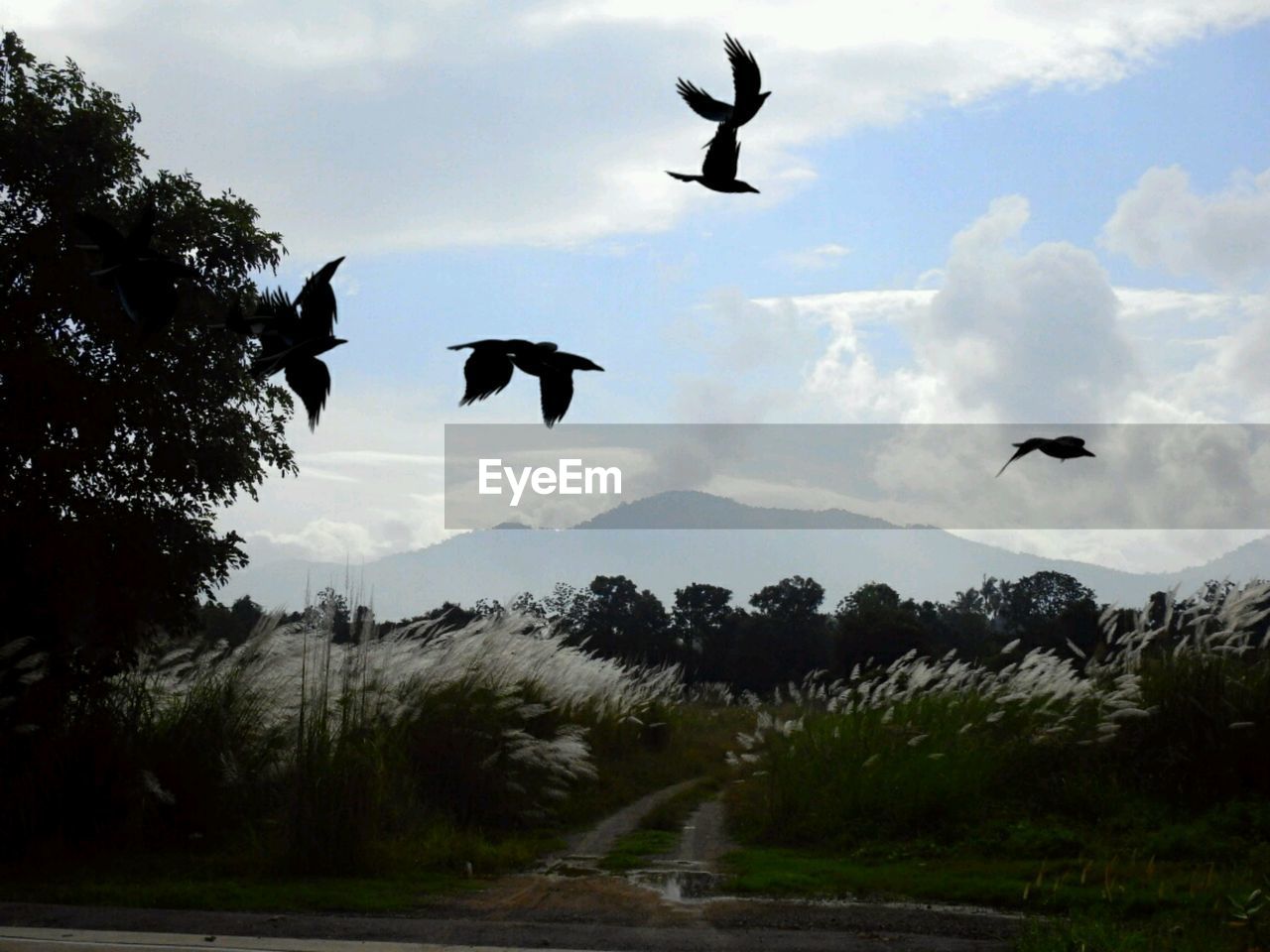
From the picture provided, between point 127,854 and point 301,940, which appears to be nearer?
point 301,940

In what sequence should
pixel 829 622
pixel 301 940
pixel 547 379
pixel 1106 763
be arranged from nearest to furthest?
pixel 547 379 → pixel 301 940 → pixel 1106 763 → pixel 829 622

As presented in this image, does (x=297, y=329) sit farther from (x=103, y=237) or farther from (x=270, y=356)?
(x=103, y=237)

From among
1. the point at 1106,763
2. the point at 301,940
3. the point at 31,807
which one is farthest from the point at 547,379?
the point at 1106,763

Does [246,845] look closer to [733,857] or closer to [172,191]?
[733,857]

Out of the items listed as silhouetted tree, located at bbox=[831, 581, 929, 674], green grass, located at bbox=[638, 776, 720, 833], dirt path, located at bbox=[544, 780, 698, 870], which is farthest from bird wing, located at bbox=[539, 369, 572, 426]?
silhouetted tree, located at bbox=[831, 581, 929, 674]

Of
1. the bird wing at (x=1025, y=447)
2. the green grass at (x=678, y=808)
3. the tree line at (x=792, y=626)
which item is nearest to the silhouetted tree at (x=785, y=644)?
the tree line at (x=792, y=626)

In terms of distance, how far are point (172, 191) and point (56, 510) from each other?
10.1 ft

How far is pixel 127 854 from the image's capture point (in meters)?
9.61

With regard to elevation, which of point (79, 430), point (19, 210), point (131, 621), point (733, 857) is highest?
point (19, 210)

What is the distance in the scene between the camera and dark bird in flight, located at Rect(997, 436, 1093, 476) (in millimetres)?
1903

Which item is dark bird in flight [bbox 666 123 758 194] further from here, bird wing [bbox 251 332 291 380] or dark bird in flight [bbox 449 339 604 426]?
bird wing [bbox 251 332 291 380]

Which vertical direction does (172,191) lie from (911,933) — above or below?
above

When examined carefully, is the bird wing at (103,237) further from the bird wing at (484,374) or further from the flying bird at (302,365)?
the bird wing at (484,374)

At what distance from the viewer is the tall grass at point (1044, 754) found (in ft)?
34.9
